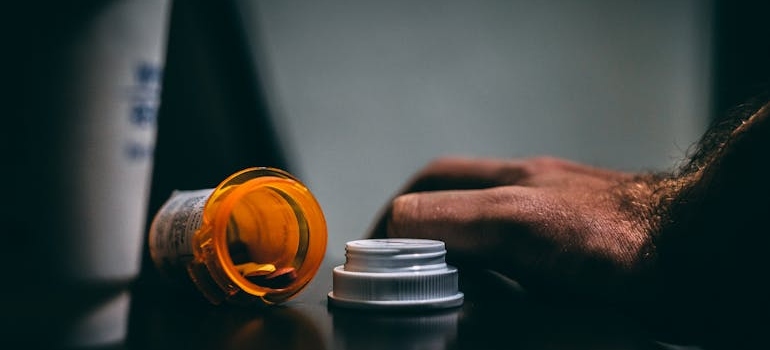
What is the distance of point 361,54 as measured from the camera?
3.75ft

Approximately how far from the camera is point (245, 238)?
1.50ft

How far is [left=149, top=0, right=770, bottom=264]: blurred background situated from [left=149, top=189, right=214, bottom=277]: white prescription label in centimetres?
39

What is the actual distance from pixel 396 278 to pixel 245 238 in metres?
0.12

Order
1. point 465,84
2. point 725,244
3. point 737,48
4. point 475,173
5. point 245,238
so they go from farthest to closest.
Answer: point 737,48 → point 465,84 → point 475,173 → point 245,238 → point 725,244

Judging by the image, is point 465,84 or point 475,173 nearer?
point 475,173

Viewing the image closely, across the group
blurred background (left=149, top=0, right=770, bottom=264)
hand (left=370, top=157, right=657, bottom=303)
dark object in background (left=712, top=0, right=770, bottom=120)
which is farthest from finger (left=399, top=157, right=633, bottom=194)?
dark object in background (left=712, top=0, right=770, bottom=120)

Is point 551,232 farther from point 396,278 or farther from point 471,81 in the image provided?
point 471,81

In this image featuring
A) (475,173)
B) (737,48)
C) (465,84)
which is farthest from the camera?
(737,48)

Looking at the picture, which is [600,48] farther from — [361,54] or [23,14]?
[23,14]

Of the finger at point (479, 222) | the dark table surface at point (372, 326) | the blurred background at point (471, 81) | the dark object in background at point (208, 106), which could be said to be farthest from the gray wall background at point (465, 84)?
the dark table surface at point (372, 326)

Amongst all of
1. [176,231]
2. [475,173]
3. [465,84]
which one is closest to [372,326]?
[176,231]

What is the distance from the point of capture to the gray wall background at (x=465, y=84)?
1.12 meters

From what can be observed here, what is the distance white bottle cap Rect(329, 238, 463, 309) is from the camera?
40cm

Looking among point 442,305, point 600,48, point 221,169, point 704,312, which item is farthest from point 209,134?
point 600,48
